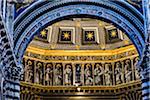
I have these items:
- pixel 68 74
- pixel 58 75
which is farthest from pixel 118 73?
Answer: pixel 58 75

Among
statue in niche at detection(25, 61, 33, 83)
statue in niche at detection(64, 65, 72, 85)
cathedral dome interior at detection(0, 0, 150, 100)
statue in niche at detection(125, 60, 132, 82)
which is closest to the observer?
statue in niche at detection(25, 61, 33, 83)

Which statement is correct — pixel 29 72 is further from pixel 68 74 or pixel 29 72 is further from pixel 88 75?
pixel 88 75

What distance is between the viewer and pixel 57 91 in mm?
16828

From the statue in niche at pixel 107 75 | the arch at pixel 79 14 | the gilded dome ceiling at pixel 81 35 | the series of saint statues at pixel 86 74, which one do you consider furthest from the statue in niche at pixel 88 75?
the arch at pixel 79 14

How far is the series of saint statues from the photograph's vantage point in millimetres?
16766

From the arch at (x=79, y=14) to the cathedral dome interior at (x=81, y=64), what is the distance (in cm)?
368

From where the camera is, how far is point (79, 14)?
13.1m

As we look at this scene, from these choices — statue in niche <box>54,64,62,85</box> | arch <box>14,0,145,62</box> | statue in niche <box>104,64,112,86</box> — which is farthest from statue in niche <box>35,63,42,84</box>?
arch <box>14,0,145,62</box>

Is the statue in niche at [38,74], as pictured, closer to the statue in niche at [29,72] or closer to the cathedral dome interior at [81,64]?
the cathedral dome interior at [81,64]

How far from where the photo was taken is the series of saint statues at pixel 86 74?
16766 millimetres

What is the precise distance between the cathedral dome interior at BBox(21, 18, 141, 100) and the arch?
3.68 meters

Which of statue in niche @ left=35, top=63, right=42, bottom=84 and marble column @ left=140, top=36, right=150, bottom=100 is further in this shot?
statue in niche @ left=35, top=63, right=42, bottom=84

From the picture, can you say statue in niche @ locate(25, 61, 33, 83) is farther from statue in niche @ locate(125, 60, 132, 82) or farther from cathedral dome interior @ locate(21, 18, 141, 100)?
statue in niche @ locate(125, 60, 132, 82)

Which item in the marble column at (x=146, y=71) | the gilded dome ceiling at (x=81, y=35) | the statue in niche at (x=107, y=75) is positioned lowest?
the marble column at (x=146, y=71)
